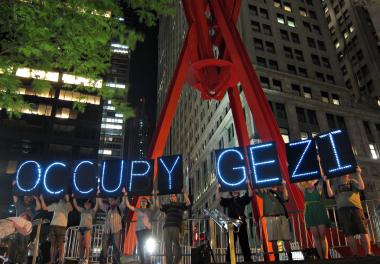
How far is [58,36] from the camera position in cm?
1054

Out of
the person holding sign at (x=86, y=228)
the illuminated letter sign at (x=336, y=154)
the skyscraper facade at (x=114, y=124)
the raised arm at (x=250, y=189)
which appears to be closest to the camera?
the illuminated letter sign at (x=336, y=154)

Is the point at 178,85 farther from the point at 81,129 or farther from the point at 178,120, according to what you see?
the point at 178,120

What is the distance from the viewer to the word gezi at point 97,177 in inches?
544

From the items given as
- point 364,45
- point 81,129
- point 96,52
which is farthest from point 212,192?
point 96,52

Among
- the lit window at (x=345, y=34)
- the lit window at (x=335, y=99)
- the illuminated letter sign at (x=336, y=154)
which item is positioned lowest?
the illuminated letter sign at (x=336, y=154)

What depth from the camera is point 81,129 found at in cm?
7962

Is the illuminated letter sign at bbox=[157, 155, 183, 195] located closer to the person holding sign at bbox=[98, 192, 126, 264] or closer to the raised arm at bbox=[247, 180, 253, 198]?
the person holding sign at bbox=[98, 192, 126, 264]

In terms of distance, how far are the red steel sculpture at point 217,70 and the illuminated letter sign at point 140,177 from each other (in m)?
2.34

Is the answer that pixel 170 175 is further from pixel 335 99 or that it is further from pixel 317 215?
pixel 335 99

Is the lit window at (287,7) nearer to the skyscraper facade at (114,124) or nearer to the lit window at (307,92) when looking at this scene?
the lit window at (307,92)

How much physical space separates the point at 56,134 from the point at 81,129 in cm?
526

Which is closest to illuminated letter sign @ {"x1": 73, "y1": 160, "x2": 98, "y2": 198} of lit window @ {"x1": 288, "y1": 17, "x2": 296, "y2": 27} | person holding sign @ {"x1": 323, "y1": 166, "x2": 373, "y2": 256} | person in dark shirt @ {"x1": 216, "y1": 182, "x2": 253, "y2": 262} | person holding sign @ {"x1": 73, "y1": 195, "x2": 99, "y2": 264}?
person holding sign @ {"x1": 73, "y1": 195, "x2": 99, "y2": 264}

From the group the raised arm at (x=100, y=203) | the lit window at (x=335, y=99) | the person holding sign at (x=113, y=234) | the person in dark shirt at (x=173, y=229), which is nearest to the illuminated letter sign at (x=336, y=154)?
the person in dark shirt at (x=173, y=229)

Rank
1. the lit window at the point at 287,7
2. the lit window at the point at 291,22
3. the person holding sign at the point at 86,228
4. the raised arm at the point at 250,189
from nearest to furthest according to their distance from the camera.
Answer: the raised arm at the point at 250,189 → the person holding sign at the point at 86,228 → the lit window at the point at 291,22 → the lit window at the point at 287,7
